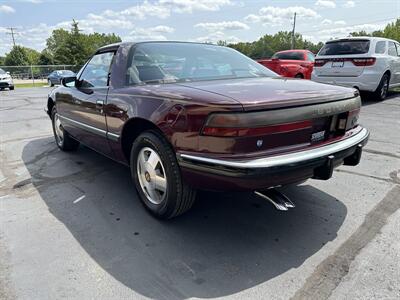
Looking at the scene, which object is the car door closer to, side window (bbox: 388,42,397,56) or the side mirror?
the side mirror

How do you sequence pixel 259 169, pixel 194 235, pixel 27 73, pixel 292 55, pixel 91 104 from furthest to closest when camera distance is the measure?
pixel 27 73, pixel 292 55, pixel 91 104, pixel 194 235, pixel 259 169

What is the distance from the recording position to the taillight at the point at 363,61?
827cm

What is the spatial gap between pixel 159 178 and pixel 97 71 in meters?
1.77

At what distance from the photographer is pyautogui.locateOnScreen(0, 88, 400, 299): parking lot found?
214 centimetres

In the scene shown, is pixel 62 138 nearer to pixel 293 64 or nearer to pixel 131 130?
pixel 131 130

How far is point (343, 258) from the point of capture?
2.38m

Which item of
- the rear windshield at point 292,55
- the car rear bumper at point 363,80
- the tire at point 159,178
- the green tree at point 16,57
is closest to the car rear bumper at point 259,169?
the tire at point 159,178

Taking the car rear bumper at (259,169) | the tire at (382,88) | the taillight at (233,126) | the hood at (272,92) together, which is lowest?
the tire at (382,88)

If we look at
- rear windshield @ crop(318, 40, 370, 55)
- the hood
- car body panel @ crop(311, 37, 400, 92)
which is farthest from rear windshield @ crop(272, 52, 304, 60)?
the hood

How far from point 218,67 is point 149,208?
154 centimetres

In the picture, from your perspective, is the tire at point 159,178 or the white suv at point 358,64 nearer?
the tire at point 159,178

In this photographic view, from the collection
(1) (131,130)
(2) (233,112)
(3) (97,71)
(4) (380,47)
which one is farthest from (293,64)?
(2) (233,112)

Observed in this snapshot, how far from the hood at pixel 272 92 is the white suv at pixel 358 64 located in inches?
241

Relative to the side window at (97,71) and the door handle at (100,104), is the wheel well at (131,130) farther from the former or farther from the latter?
the side window at (97,71)
